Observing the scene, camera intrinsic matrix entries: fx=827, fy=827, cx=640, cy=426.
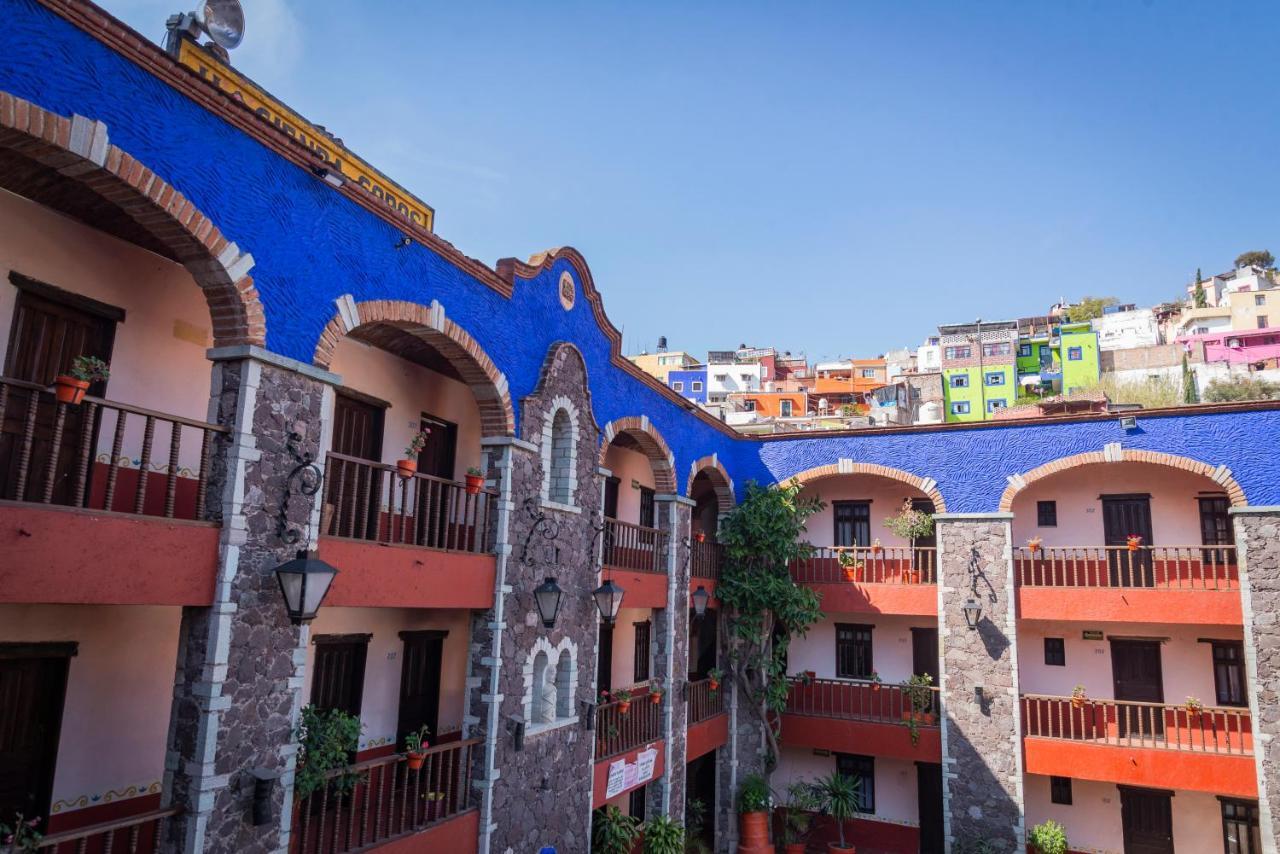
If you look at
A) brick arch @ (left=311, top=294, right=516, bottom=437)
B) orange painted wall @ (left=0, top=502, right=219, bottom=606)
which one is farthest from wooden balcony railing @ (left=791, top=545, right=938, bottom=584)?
orange painted wall @ (left=0, top=502, right=219, bottom=606)

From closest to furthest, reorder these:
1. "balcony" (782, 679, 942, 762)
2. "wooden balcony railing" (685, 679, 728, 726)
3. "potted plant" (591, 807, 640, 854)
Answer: "potted plant" (591, 807, 640, 854) < "wooden balcony railing" (685, 679, 728, 726) < "balcony" (782, 679, 942, 762)

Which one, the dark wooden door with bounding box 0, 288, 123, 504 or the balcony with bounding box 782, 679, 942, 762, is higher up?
the dark wooden door with bounding box 0, 288, 123, 504

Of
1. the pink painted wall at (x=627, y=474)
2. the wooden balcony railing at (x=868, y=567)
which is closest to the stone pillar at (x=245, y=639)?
the pink painted wall at (x=627, y=474)

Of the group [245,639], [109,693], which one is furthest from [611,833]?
[245,639]

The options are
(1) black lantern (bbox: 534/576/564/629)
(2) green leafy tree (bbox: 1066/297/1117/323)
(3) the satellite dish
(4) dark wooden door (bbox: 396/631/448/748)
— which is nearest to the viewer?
(3) the satellite dish

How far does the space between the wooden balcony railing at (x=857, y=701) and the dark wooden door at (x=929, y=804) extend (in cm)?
176

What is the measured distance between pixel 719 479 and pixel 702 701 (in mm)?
4666

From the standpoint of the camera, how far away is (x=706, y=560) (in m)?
17.1

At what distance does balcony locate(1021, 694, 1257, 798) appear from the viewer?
13.9 metres

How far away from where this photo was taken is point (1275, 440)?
14.4m

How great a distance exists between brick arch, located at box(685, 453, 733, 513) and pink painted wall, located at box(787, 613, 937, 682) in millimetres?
3464

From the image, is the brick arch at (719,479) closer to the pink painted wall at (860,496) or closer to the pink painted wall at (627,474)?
the pink painted wall at (627,474)

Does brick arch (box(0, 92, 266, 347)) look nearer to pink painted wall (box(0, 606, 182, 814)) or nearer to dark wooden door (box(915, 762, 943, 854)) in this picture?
pink painted wall (box(0, 606, 182, 814))

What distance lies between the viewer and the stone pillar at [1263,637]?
13.6m
